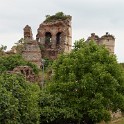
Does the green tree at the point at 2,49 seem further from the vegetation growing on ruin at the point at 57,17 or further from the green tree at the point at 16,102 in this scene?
the green tree at the point at 16,102

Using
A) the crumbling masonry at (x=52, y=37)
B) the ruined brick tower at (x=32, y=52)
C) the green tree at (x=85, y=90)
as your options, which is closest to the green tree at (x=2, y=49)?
the ruined brick tower at (x=32, y=52)

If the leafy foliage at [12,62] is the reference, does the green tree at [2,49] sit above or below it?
above

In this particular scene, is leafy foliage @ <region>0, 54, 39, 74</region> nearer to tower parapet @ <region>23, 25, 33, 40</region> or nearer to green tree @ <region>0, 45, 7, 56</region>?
green tree @ <region>0, 45, 7, 56</region>

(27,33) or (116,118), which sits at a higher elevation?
(27,33)

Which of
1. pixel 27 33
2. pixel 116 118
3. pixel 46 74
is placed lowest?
pixel 116 118

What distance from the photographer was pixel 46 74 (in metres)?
70.1

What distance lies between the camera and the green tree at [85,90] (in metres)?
45.8

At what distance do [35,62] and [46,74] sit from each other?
25.7ft

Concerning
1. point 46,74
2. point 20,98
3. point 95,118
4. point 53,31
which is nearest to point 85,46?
point 95,118

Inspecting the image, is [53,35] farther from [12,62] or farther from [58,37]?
[12,62]

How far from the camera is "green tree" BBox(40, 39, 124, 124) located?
45781mm

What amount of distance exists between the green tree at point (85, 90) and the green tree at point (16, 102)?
18.9ft

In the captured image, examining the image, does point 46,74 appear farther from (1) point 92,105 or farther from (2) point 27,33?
(1) point 92,105

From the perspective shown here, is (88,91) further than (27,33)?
No
